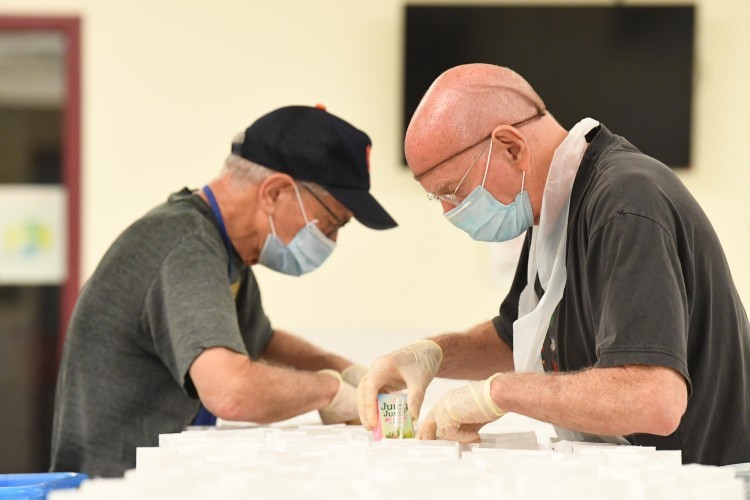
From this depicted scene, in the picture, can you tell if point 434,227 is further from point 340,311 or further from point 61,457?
point 61,457

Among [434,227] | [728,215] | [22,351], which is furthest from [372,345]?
[22,351]

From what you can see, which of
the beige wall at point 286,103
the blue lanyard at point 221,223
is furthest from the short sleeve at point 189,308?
the beige wall at point 286,103

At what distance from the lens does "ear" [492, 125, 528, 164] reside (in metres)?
1.84

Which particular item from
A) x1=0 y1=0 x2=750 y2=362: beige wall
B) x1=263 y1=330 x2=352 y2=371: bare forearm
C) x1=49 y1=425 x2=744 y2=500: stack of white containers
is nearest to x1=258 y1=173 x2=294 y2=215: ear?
x1=263 y1=330 x2=352 y2=371: bare forearm

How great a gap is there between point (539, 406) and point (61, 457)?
1165mm

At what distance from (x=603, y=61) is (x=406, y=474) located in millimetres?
2977

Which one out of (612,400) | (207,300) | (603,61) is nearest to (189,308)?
(207,300)

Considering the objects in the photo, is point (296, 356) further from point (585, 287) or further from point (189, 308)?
point (585, 287)

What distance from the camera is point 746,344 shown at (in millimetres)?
1729

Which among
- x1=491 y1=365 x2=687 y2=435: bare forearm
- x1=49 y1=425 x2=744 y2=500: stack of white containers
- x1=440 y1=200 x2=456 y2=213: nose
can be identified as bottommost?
x1=49 y1=425 x2=744 y2=500: stack of white containers

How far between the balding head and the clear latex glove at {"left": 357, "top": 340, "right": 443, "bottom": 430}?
42 centimetres

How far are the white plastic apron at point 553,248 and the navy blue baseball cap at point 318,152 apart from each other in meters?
0.59

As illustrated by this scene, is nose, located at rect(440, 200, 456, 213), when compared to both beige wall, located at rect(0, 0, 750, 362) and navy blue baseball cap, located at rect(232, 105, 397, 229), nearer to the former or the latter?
navy blue baseball cap, located at rect(232, 105, 397, 229)

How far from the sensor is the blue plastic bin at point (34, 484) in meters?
1.45
